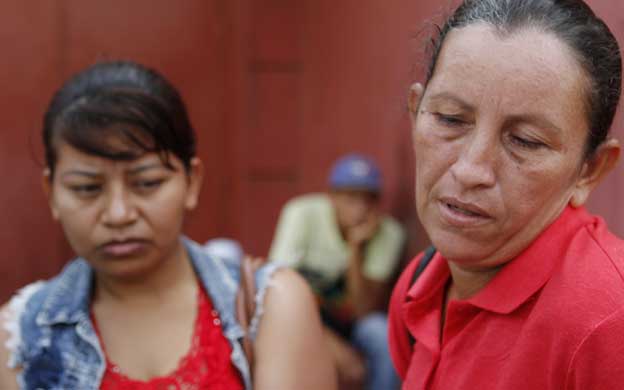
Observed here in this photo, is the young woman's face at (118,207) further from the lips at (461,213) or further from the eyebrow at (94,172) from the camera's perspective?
the lips at (461,213)

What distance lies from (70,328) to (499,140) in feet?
3.78

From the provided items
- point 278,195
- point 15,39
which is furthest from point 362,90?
point 15,39

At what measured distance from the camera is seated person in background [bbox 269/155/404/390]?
3992 millimetres

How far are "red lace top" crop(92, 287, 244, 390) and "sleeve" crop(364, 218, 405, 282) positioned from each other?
7.16 ft

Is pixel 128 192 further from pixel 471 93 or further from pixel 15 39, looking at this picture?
A: pixel 15 39

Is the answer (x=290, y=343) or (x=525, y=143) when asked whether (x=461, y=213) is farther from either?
(x=290, y=343)

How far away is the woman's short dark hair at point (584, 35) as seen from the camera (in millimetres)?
1276

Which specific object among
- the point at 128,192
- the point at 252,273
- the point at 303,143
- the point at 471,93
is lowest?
the point at 303,143

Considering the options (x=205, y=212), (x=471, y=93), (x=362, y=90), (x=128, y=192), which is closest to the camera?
(x=471, y=93)

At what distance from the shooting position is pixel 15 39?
424 cm

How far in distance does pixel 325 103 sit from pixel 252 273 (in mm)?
2901

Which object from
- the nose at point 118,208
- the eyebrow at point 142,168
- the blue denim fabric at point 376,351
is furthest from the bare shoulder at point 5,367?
the blue denim fabric at point 376,351

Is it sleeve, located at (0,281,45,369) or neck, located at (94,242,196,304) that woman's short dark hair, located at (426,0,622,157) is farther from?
sleeve, located at (0,281,45,369)

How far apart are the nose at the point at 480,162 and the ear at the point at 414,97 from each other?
0.21 metres
